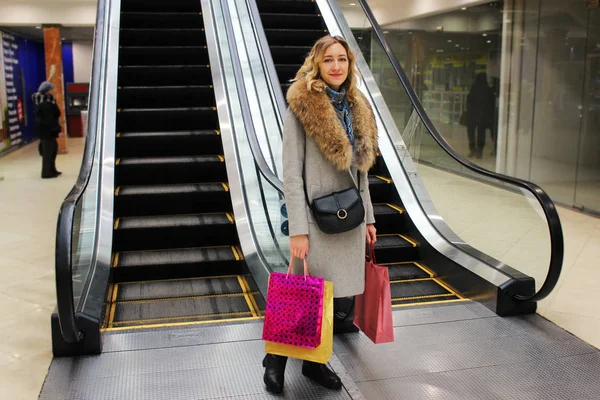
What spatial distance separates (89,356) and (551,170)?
784 cm

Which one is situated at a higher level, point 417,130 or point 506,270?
point 417,130

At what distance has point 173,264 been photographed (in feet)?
17.1

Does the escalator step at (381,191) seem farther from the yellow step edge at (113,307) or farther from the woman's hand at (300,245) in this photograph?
the woman's hand at (300,245)

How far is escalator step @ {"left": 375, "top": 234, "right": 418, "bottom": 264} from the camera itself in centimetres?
547

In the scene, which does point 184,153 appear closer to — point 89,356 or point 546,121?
point 89,356

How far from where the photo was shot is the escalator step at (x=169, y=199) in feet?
19.3

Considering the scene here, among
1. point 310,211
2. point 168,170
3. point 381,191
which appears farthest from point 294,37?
point 310,211

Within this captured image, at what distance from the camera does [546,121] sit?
9.56 m

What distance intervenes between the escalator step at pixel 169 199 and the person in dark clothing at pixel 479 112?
619 cm

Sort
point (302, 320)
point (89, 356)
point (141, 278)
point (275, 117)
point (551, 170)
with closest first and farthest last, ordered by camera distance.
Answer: point (302, 320) < point (89, 356) < point (141, 278) < point (275, 117) < point (551, 170)

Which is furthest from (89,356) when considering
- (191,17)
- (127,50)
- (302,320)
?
(191,17)

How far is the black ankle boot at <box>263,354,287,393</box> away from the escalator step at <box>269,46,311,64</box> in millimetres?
5671

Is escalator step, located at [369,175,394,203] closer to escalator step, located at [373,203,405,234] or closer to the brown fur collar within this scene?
escalator step, located at [373,203,405,234]

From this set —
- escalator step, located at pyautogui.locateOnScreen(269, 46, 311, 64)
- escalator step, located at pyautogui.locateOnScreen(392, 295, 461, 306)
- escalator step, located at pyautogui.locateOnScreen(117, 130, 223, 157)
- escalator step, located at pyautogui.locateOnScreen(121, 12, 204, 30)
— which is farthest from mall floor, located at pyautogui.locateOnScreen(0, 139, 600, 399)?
escalator step, located at pyautogui.locateOnScreen(269, 46, 311, 64)
